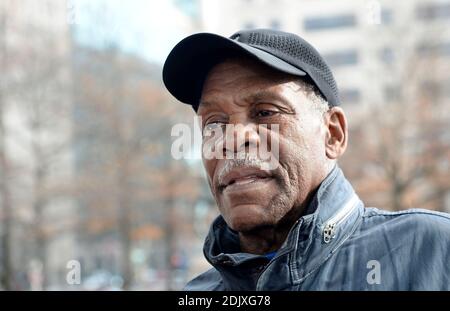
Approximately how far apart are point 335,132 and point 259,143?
295mm

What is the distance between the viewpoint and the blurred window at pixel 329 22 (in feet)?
130

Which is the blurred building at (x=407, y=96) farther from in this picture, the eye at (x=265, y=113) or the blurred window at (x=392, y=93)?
the eye at (x=265, y=113)

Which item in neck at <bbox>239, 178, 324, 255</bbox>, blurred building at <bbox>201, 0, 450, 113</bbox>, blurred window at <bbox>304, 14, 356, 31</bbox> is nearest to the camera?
neck at <bbox>239, 178, 324, 255</bbox>

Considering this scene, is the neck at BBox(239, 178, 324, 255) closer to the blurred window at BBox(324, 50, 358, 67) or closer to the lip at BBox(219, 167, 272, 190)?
the lip at BBox(219, 167, 272, 190)

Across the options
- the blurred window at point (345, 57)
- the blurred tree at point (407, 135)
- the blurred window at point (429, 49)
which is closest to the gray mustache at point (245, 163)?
the blurred tree at point (407, 135)

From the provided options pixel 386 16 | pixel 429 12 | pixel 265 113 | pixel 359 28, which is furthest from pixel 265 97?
pixel 359 28

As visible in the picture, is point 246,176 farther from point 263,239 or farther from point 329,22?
point 329,22

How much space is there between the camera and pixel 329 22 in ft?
131

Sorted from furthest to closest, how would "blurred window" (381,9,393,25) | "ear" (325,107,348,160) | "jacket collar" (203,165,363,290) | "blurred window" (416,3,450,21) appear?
"blurred window" (381,9,393,25) < "blurred window" (416,3,450,21) < "ear" (325,107,348,160) < "jacket collar" (203,165,363,290)

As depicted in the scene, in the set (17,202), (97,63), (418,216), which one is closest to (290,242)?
(418,216)

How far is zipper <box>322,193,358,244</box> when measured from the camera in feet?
5.70

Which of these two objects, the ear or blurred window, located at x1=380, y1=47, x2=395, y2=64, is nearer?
the ear

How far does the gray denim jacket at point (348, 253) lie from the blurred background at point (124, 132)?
15937 millimetres

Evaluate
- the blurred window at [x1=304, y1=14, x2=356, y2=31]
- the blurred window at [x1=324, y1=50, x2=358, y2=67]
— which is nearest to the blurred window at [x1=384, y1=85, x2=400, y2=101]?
the blurred window at [x1=324, y1=50, x2=358, y2=67]
